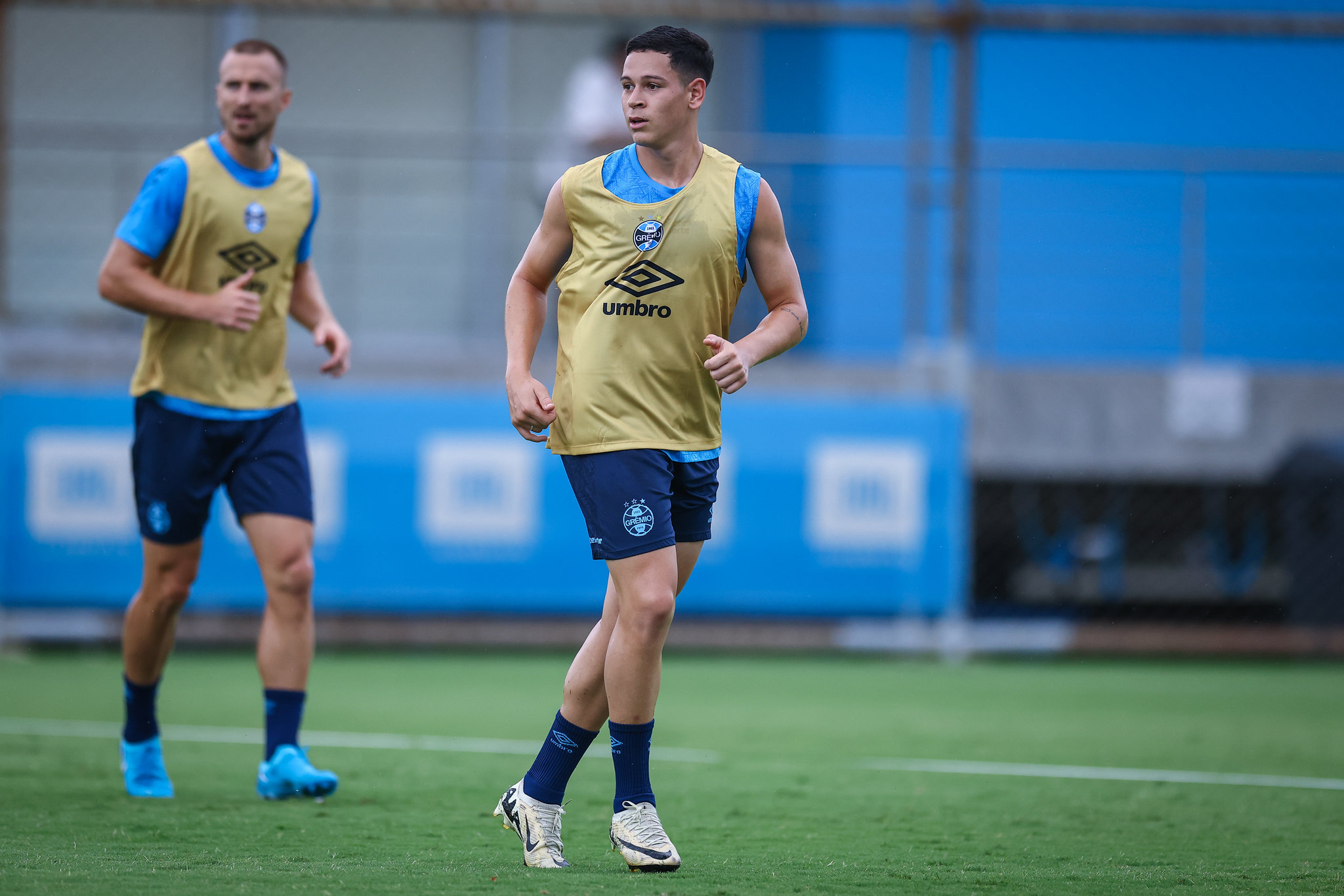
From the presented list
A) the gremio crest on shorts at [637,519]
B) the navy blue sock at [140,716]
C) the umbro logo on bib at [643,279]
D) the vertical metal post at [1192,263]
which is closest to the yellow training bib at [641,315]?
the umbro logo on bib at [643,279]

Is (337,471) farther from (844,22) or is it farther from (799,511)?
(844,22)

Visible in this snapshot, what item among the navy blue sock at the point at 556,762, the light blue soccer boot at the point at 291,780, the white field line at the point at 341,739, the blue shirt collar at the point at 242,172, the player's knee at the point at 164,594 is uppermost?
the blue shirt collar at the point at 242,172

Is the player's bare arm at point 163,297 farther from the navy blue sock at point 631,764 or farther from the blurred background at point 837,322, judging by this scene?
the blurred background at point 837,322

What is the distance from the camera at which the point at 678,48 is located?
337 cm

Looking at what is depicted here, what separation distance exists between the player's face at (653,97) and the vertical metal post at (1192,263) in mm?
7620

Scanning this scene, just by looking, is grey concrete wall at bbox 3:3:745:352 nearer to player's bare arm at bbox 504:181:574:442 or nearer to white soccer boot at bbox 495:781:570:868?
player's bare arm at bbox 504:181:574:442

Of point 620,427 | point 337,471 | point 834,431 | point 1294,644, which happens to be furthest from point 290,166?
point 1294,644

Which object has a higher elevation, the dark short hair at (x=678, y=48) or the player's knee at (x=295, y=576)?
the dark short hair at (x=678, y=48)

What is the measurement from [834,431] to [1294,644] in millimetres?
2978

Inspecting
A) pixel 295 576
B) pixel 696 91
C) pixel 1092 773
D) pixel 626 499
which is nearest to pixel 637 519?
pixel 626 499

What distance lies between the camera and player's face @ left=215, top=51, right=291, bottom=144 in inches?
171

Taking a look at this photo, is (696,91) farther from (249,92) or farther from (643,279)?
(249,92)

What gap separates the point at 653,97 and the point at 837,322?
754cm

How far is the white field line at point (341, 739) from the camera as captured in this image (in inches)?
210
